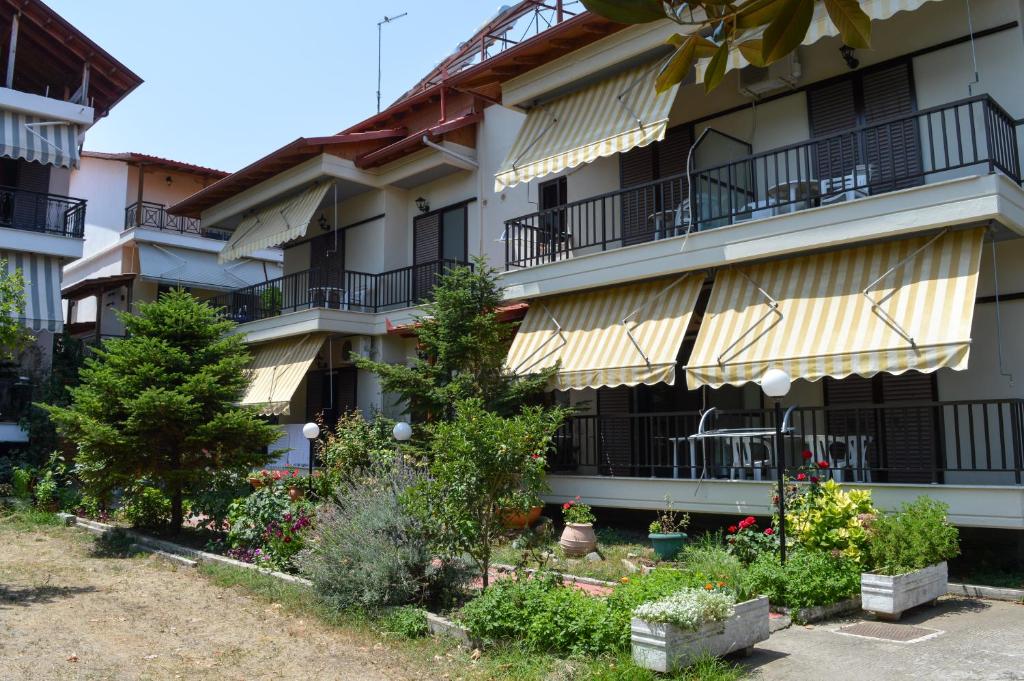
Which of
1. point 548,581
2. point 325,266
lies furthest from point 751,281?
point 325,266

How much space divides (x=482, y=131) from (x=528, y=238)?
375cm

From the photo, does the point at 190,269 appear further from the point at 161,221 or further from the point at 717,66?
the point at 717,66

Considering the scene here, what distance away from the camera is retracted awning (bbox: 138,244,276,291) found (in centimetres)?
2586

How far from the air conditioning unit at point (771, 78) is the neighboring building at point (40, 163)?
53.7 feet

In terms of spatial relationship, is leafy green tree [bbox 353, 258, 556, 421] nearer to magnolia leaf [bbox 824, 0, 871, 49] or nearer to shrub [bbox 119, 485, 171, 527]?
shrub [bbox 119, 485, 171, 527]

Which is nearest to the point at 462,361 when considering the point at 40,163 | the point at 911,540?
the point at 911,540

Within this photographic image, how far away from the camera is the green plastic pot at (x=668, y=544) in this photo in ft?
36.2

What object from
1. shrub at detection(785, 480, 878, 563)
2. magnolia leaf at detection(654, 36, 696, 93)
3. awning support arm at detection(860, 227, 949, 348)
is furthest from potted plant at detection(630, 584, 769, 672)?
magnolia leaf at detection(654, 36, 696, 93)

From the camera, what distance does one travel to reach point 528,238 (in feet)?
53.1

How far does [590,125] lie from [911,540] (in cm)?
864

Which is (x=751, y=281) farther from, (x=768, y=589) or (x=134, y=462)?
(x=134, y=462)

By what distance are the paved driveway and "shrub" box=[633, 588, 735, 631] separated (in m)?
0.56

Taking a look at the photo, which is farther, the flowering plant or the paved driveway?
the flowering plant

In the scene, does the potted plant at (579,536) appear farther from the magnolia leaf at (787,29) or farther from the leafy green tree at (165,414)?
the magnolia leaf at (787,29)
